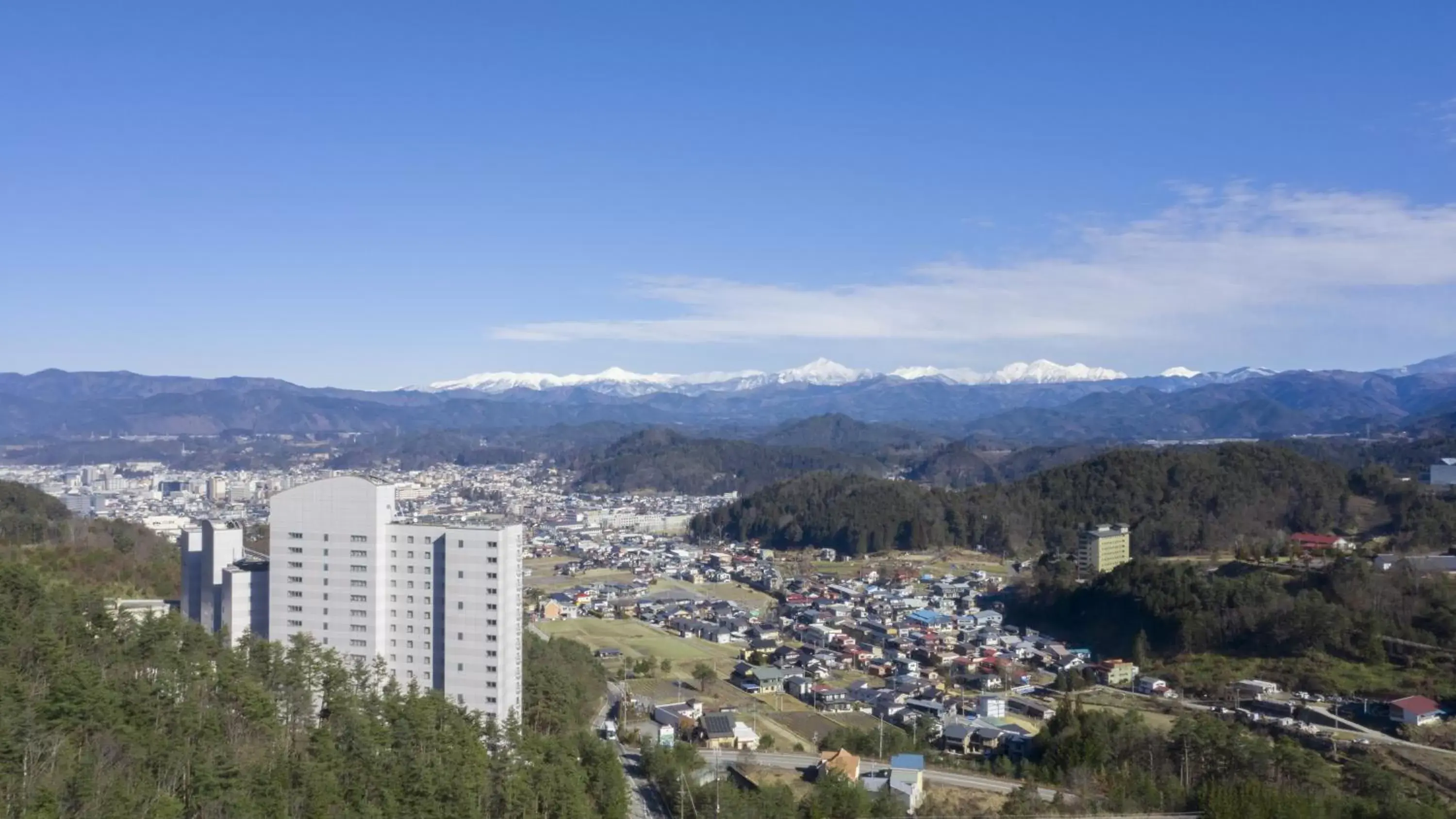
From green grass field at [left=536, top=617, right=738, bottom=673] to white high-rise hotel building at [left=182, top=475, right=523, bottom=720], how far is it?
728cm

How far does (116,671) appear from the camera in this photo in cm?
1003

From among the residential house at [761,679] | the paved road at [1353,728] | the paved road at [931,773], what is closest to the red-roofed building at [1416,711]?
the paved road at [1353,728]

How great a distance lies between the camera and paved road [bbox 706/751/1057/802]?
12578 mm

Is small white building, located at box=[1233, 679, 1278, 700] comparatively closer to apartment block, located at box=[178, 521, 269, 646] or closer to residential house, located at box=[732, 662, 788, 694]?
residential house, located at box=[732, 662, 788, 694]

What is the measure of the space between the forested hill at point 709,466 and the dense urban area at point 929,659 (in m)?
21.0

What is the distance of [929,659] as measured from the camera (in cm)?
2025

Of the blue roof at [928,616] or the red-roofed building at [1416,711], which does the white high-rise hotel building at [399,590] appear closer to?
the red-roofed building at [1416,711]

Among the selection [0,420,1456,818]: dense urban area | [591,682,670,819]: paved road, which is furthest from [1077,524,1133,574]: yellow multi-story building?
[591,682,670,819]: paved road

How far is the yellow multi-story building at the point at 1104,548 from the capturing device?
28.1 meters

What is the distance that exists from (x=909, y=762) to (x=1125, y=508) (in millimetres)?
23177

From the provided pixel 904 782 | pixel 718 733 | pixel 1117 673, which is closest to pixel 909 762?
pixel 904 782

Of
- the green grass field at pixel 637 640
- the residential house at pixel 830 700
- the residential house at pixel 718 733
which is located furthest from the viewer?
the green grass field at pixel 637 640

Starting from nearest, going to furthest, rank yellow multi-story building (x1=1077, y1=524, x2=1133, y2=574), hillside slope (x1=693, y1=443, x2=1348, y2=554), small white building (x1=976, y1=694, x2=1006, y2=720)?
small white building (x1=976, y1=694, x2=1006, y2=720) < yellow multi-story building (x1=1077, y1=524, x2=1133, y2=574) < hillside slope (x1=693, y1=443, x2=1348, y2=554)

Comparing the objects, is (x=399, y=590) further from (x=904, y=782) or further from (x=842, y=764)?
(x=904, y=782)
